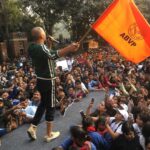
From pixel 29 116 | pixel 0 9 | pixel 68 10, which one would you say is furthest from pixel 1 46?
pixel 29 116

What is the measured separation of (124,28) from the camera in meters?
6.50

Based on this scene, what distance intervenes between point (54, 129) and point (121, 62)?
10.9 m

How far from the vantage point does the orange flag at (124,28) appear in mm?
6406

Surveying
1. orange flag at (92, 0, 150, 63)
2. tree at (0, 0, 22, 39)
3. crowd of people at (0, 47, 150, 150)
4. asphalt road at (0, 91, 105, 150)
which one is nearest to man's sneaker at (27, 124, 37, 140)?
asphalt road at (0, 91, 105, 150)

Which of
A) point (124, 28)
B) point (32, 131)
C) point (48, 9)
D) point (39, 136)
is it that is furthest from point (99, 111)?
point (48, 9)

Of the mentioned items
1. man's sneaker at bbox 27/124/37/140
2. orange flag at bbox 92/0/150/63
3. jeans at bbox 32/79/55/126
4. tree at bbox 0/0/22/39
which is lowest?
man's sneaker at bbox 27/124/37/140

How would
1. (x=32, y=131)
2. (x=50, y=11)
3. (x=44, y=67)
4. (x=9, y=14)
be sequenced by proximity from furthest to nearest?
1. (x=50, y=11)
2. (x=9, y=14)
3. (x=32, y=131)
4. (x=44, y=67)

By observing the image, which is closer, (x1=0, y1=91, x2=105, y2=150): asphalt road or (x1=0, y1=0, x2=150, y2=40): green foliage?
(x1=0, y1=91, x2=105, y2=150): asphalt road

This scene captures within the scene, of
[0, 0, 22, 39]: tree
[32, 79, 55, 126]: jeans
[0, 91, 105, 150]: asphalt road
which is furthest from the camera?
[0, 0, 22, 39]: tree

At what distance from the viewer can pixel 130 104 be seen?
8.11m

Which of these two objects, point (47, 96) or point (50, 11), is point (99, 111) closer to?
point (47, 96)

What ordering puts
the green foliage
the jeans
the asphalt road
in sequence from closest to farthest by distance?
the jeans → the asphalt road → the green foliage

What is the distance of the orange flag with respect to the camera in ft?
21.0

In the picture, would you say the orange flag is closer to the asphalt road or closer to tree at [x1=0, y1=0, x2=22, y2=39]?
the asphalt road
